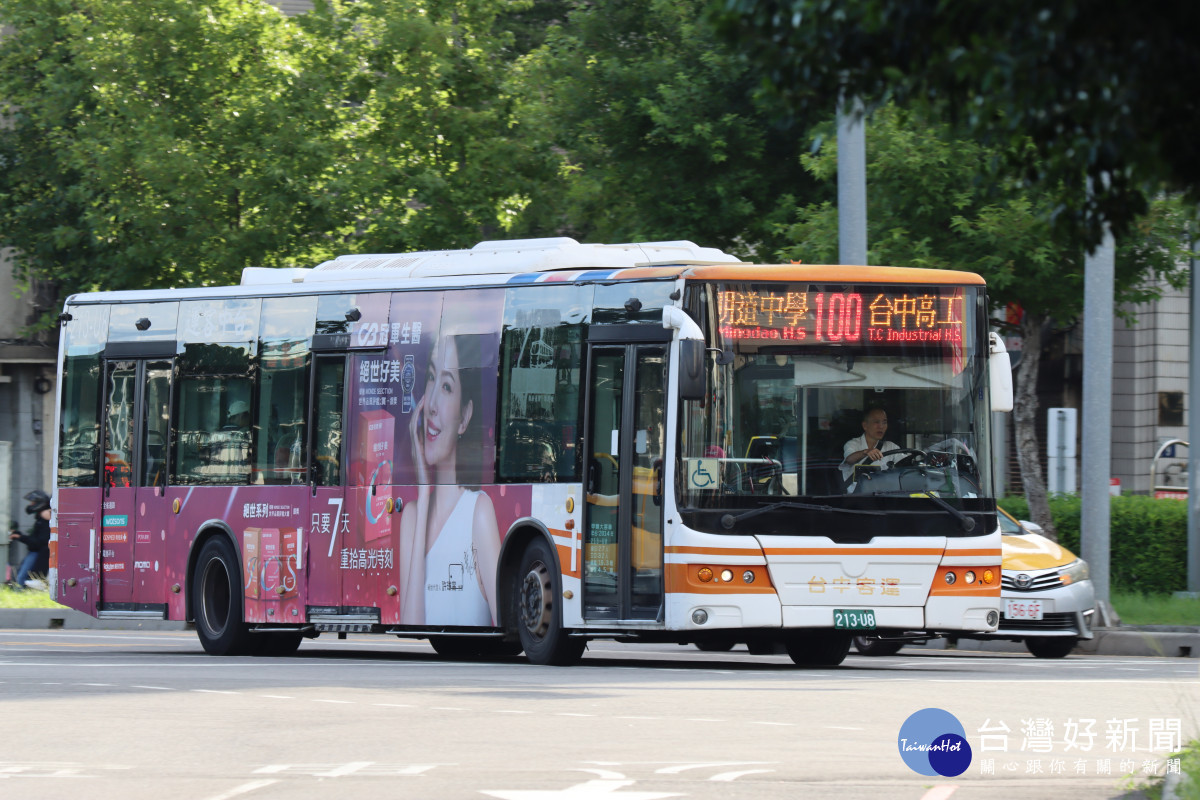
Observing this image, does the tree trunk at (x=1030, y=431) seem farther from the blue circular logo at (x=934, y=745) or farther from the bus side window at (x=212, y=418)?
the blue circular logo at (x=934, y=745)

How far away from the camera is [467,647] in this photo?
63.2 ft

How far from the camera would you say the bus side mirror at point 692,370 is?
47.4 ft

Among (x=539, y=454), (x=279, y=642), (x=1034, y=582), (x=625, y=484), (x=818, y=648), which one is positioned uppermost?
(x=539, y=454)

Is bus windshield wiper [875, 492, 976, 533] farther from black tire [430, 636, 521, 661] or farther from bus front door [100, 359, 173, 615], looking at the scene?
bus front door [100, 359, 173, 615]

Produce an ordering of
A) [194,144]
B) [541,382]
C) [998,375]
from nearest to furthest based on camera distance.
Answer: [998,375]
[541,382]
[194,144]

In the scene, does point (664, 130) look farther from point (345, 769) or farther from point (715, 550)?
point (345, 769)

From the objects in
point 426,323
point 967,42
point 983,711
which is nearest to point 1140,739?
point 983,711

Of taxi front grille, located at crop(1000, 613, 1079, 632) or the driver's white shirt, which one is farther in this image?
taxi front grille, located at crop(1000, 613, 1079, 632)

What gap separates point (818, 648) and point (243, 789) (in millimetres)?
8759

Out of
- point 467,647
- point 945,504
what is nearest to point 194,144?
point 467,647

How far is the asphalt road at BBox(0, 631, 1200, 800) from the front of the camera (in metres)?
8.81

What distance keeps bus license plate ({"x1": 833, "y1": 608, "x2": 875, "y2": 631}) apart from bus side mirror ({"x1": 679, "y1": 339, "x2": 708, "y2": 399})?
1.96 m

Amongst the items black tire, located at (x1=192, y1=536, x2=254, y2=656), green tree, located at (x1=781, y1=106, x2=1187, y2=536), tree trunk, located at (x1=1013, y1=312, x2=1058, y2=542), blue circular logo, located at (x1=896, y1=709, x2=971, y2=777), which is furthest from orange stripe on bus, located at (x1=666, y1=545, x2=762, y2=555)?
tree trunk, located at (x1=1013, y1=312, x2=1058, y2=542)

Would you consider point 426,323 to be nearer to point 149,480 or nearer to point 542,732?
point 149,480
